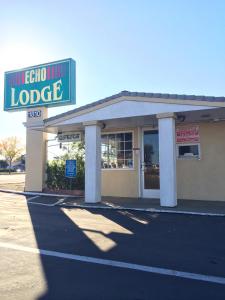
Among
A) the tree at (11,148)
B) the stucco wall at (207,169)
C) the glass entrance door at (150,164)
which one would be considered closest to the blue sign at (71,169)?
the glass entrance door at (150,164)

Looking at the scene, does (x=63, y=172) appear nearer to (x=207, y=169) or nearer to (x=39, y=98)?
(x=39, y=98)

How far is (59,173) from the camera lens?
1642cm

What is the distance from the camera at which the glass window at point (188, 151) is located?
43.6ft

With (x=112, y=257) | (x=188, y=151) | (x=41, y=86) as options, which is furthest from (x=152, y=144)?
(x=112, y=257)

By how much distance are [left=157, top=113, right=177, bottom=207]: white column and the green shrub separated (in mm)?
5238

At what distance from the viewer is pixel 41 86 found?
57.3ft

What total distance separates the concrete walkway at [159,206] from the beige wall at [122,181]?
989 mm

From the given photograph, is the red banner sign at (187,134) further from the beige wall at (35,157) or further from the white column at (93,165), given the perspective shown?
the beige wall at (35,157)

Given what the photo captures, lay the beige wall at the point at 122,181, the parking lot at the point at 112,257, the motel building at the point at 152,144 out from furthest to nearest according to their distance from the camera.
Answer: the beige wall at the point at 122,181, the motel building at the point at 152,144, the parking lot at the point at 112,257

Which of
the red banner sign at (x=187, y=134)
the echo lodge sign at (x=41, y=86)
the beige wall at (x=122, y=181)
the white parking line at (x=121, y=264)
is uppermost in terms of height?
the echo lodge sign at (x=41, y=86)

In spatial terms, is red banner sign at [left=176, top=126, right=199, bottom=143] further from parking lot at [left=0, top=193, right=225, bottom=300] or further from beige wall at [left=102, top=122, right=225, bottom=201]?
parking lot at [left=0, top=193, right=225, bottom=300]

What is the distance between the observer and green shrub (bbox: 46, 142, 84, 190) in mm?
15914

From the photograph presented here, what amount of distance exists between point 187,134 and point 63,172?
5939 millimetres

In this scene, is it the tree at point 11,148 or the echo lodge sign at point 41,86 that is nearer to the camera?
the echo lodge sign at point 41,86
